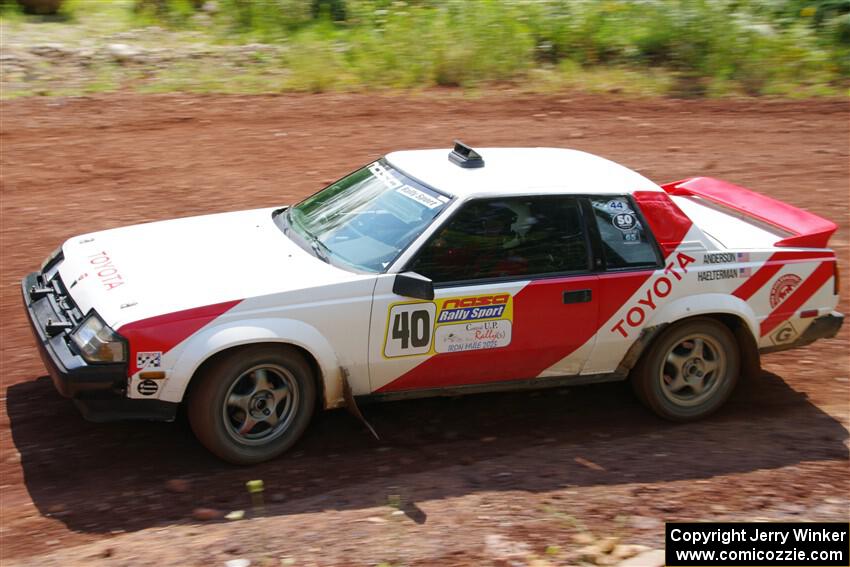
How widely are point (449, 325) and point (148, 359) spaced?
5.28 ft

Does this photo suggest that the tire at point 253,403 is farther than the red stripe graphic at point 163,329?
Yes

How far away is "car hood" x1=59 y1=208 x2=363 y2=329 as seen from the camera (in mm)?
5180

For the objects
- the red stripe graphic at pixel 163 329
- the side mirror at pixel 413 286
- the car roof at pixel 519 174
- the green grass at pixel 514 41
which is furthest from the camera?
the green grass at pixel 514 41

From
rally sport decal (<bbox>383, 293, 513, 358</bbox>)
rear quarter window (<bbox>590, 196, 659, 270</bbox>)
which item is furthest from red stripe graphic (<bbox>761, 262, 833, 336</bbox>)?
rally sport decal (<bbox>383, 293, 513, 358</bbox>)

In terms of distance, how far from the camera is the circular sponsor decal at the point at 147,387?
16.5ft

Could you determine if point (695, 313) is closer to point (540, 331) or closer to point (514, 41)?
point (540, 331)

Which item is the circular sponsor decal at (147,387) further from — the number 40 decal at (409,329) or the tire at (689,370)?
the tire at (689,370)

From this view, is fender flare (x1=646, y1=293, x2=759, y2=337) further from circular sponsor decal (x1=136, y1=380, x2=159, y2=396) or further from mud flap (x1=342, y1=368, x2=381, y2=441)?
circular sponsor decal (x1=136, y1=380, x2=159, y2=396)

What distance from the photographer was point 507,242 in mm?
5723

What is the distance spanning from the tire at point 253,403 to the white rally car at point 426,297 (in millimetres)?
11

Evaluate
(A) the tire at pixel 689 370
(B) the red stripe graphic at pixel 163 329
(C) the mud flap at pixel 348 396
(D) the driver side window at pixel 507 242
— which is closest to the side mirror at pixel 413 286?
(D) the driver side window at pixel 507 242

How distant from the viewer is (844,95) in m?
13.8

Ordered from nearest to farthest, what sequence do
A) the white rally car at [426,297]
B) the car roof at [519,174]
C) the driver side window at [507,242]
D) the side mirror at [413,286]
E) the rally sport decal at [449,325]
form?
the white rally car at [426,297] → the side mirror at [413,286] → the rally sport decal at [449,325] → the driver side window at [507,242] → the car roof at [519,174]

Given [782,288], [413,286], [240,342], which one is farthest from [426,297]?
[782,288]
